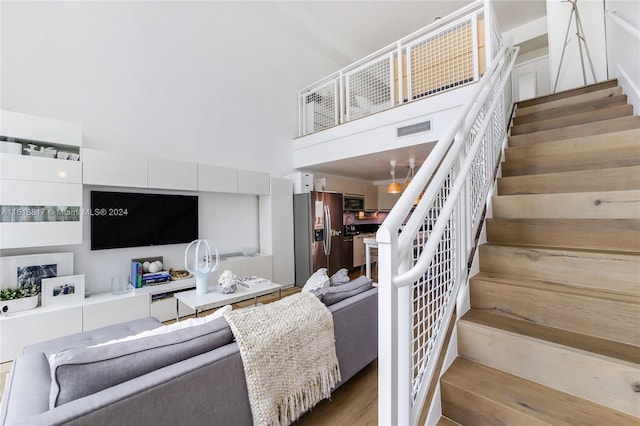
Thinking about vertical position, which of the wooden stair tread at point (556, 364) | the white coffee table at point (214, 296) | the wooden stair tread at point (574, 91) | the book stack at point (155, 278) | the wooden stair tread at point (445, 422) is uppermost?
the wooden stair tread at point (574, 91)

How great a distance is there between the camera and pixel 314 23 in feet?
17.2

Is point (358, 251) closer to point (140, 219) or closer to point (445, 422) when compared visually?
point (140, 219)

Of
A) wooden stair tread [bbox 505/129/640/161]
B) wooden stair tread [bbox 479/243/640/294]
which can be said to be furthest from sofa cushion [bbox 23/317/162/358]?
wooden stair tread [bbox 505/129/640/161]

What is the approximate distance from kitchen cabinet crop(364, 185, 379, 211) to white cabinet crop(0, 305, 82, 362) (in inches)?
203

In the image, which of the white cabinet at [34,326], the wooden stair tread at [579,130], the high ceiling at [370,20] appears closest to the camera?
the wooden stair tread at [579,130]

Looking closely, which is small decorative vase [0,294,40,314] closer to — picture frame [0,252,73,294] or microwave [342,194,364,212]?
picture frame [0,252,73,294]

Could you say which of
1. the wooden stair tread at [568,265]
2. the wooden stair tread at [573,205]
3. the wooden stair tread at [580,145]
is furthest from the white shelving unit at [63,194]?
the wooden stair tread at [580,145]

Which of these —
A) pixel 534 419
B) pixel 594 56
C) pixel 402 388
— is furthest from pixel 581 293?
pixel 594 56

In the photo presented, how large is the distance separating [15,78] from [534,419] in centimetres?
454

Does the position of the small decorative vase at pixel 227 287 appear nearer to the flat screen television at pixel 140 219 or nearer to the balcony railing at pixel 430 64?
the flat screen television at pixel 140 219

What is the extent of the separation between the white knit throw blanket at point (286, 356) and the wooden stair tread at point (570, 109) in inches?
113

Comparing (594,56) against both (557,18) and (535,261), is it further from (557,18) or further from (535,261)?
(535,261)

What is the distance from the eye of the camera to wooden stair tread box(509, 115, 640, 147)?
197 cm

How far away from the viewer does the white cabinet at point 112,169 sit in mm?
2701
